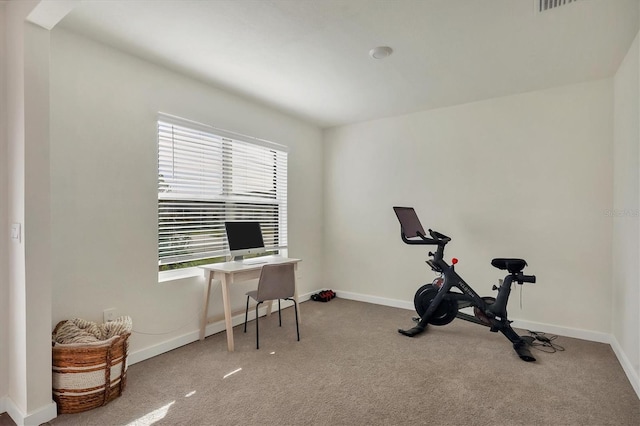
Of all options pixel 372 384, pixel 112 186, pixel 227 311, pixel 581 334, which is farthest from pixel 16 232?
pixel 581 334

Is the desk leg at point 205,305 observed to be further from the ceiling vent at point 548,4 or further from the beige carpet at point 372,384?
the ceiling vent at point 548,4

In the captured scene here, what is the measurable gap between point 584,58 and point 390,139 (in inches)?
85.2

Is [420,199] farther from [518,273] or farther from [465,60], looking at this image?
[465,60]

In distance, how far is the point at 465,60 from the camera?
9.41ft

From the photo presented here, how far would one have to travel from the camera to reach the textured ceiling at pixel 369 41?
7.09ft

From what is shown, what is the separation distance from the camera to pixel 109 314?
2619mm

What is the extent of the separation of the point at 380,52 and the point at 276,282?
2192 millimetres

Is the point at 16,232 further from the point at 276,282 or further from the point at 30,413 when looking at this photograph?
the point at 276,282

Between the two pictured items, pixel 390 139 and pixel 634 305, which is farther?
pixel 390 139

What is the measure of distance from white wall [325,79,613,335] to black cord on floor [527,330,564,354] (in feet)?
0.64

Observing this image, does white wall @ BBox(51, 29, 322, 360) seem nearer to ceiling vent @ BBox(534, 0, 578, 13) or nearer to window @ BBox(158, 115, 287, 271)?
window @ BBox(158, 115, 287, 271)

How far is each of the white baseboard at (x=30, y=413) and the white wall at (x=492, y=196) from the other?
3.19 m

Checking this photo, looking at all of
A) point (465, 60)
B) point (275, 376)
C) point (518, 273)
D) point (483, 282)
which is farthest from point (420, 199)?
point (275, 376)

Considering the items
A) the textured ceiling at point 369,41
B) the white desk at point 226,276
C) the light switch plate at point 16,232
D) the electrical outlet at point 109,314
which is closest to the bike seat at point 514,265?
the textured ceiling at point 369,41
